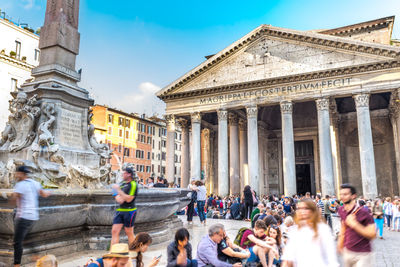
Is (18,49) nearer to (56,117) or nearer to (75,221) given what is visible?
(56,117)

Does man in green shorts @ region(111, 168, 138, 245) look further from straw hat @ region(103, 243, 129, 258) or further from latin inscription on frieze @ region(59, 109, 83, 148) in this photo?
latin inscription on frieze @ region(59, 109, 83, 148)

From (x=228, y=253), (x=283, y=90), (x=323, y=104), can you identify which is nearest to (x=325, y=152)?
(x=323, y=104)

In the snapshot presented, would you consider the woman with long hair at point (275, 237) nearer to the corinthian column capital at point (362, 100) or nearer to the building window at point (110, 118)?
the corinthian column capital at point (362, 100)

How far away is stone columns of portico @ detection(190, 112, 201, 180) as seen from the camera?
2214cm

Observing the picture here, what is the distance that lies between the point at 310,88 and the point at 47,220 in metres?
18.5

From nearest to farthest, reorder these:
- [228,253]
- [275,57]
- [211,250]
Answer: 1. [211,250]
2. [228,253]
3. [275,57]

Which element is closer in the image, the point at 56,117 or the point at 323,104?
the point at 56,117

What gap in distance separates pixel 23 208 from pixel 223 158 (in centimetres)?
1855

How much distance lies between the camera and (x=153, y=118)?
149 feet

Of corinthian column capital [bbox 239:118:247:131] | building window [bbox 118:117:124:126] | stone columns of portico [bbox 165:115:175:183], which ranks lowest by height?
stone columns of portico [bbox 165:115:175:183]

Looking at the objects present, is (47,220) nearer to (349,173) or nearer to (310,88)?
(310,88)

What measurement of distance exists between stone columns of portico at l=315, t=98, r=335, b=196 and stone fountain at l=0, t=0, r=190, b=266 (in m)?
14.4

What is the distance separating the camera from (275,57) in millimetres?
20938

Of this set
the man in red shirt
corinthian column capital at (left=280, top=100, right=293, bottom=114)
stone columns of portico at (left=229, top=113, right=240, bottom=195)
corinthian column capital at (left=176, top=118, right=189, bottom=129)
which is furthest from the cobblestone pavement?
corinthian column capital at (left=176, top=118, right=189, bottom=129)
